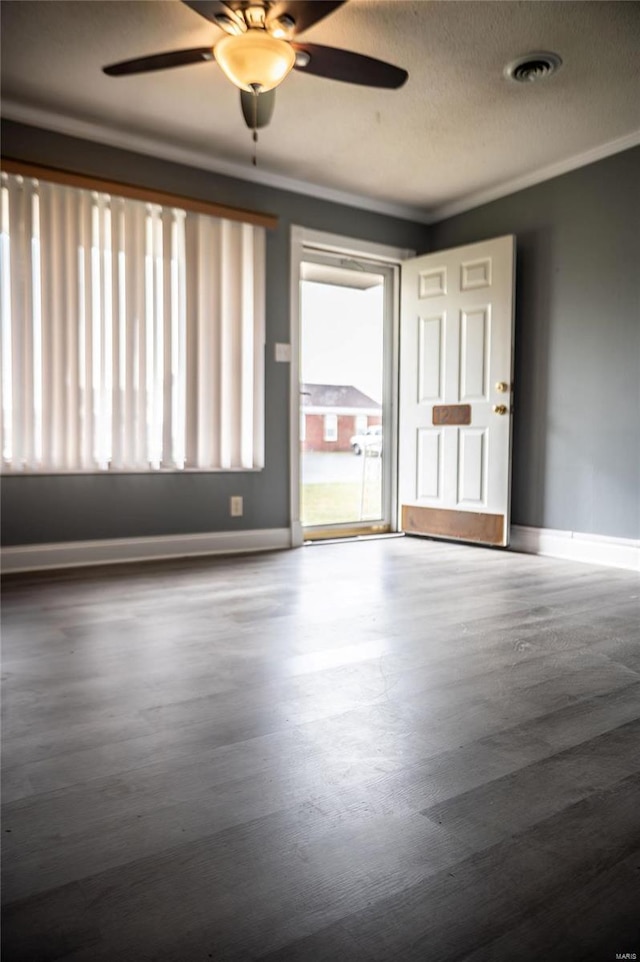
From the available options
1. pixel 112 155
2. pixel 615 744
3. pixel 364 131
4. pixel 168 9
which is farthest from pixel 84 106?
pixel 615 744

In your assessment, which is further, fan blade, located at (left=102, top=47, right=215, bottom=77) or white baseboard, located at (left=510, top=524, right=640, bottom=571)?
white baseboard, located at (left=510, top=524, right=640, bottom=571)

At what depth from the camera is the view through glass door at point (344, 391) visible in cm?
466

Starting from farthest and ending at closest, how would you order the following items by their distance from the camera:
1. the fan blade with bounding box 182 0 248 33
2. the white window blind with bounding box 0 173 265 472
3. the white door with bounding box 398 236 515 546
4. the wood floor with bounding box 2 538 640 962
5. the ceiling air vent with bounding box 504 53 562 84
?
the white door with bounding box 398 236 515 546 < the white window blind with bounding box 0 173 265 472 < the ceiling air vent with bounding box 504 53 562 84 < the fan blade with bounding box 182 0 248 33 < the wood floor with bounding box 2 538 640 962

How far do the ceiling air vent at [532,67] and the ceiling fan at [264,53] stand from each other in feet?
2.43

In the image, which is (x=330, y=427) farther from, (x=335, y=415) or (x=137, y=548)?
(x=137, y=548)

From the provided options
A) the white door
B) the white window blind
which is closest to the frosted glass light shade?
the white window blind

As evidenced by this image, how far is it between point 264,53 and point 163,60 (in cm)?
38

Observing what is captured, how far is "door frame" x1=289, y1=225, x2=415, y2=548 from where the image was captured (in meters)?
4.06

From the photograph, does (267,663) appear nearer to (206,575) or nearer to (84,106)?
(206,575)

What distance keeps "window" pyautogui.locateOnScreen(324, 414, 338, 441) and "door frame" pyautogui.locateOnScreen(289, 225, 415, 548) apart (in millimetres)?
833

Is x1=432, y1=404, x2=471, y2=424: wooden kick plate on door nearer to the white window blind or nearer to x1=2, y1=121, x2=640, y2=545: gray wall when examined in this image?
x1=2, y1=121, x2=640, y2=545: gray wall

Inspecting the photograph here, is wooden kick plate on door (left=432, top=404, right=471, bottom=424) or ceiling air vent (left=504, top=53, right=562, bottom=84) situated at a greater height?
ceiling air vent (left=504, top=53, right=562, bottom=84)

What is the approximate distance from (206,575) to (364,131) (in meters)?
2.52

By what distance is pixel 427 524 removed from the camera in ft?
14.5
